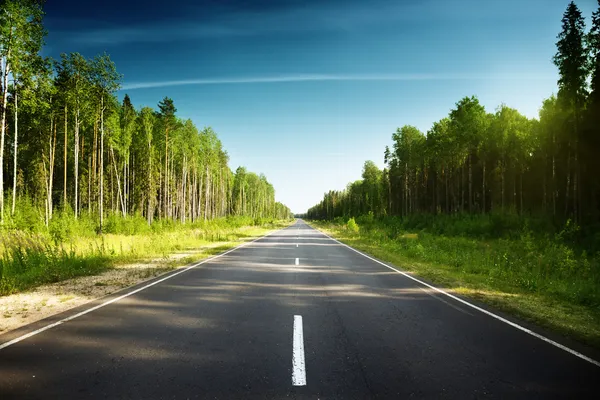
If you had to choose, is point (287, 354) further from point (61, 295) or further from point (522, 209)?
point (522, 209)

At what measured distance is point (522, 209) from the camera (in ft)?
126

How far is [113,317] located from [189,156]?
5249 centimetres

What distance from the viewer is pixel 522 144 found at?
45.9 meters

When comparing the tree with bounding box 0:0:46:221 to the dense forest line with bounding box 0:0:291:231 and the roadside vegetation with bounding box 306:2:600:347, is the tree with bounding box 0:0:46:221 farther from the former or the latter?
the roadside vegetation with bounding box 306:2:600:347

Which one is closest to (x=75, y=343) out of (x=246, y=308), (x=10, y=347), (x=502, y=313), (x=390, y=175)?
(x=10, y=347)

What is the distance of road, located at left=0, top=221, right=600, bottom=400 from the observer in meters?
3.57

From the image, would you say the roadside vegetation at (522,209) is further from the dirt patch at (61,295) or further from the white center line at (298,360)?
the dirt patch at (61,295)

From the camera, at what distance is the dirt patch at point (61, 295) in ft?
21.4

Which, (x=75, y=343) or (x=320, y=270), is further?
(x=320, y=270)

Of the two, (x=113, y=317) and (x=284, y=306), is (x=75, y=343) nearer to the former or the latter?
(x=113, y=317)

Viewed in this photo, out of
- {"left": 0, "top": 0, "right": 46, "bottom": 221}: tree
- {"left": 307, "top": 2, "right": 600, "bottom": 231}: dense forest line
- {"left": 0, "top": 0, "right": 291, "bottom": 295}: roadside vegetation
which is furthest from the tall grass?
{"left": 0, "top": 0, "right": 46, "bottom": 221}: tree

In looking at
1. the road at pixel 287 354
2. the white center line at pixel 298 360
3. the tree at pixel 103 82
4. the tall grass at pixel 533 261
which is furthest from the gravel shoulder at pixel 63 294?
the tree at pixel 103 82

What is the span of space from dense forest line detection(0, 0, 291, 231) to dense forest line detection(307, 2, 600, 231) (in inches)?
1422

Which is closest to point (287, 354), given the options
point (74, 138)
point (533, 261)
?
point (533, 261)
